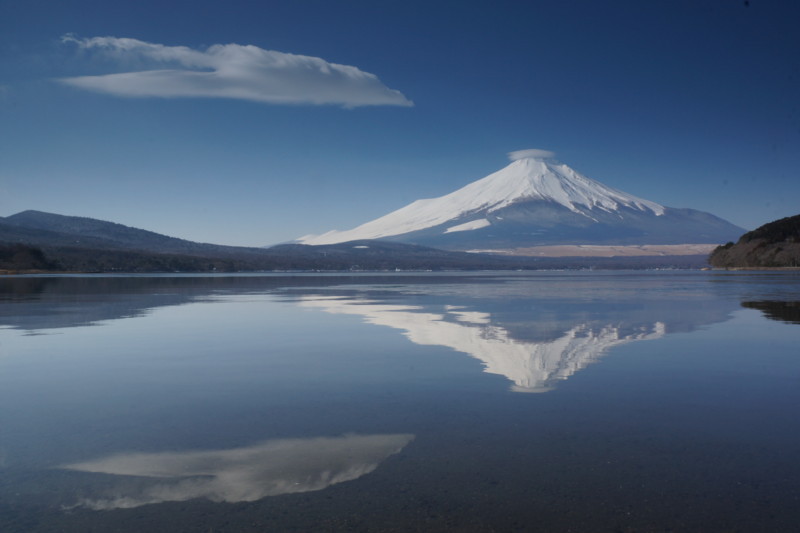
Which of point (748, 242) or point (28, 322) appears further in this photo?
point (748, 242)

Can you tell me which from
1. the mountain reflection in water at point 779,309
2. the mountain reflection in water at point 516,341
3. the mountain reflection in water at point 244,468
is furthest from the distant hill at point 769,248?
the mountain reflection in water at point 244,468

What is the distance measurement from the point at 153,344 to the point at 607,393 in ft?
34.7

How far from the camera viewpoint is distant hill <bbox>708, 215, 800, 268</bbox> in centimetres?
10156

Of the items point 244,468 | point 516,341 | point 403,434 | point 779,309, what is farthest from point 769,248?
point 244,468

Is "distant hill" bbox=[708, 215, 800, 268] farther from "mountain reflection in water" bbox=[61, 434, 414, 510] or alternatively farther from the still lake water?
"mountain reflection in water" bbox=[61, 434, 414, 510]

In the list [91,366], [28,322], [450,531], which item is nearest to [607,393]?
[450,531]

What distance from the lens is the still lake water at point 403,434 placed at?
5191 mm

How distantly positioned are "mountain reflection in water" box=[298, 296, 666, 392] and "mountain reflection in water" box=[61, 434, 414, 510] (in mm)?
3752

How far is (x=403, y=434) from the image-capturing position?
7285 mm

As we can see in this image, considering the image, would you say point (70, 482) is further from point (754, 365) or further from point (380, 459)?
point (754, 365)

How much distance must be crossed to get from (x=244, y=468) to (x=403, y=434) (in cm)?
189

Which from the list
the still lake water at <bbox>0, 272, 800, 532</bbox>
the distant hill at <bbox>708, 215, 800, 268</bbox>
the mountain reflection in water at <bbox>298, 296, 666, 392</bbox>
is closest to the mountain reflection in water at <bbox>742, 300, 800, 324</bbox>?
the mountain reflection in water at <bbox>298, 296, 666, 392</bbox>

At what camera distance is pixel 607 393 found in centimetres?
934

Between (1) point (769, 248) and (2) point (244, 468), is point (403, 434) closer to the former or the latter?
(2) point (244, 468)
